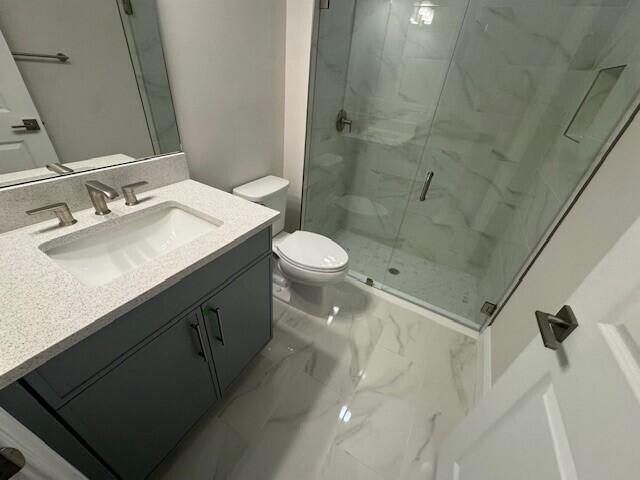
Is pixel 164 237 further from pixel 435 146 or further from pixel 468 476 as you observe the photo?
pixel 435 146

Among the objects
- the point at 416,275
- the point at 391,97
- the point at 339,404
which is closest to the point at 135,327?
the point at 339,404

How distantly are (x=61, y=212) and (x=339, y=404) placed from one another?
1331 mm

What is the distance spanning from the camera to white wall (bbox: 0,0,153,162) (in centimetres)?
75

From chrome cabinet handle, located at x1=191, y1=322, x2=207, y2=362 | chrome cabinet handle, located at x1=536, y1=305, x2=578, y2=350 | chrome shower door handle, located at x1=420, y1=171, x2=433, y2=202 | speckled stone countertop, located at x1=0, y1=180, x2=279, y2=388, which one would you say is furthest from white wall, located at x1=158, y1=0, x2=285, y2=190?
chrome cabinet handle, located at x1=536, y1=305, x2=578, y2=350

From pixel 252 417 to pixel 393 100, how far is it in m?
2.19

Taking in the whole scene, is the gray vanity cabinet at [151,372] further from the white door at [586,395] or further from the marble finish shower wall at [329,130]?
the marble finish shower wall at [329,130]

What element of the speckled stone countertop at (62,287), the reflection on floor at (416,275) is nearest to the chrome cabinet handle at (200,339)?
the speckled stone countertop at (62,287)

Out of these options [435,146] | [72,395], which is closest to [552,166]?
[435,146]

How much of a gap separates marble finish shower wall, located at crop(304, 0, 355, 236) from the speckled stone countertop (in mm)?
1130

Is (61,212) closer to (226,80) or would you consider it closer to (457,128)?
(226,80)

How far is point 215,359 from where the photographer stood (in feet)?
3.34

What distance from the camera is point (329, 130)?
2.04 m

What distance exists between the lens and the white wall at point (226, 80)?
1.13 m

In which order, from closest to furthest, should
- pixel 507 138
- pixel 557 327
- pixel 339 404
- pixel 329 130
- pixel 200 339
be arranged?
pixel 557 327, pixel 200 339, pixel 339 404, pixel 507 138, pixel 329 130
